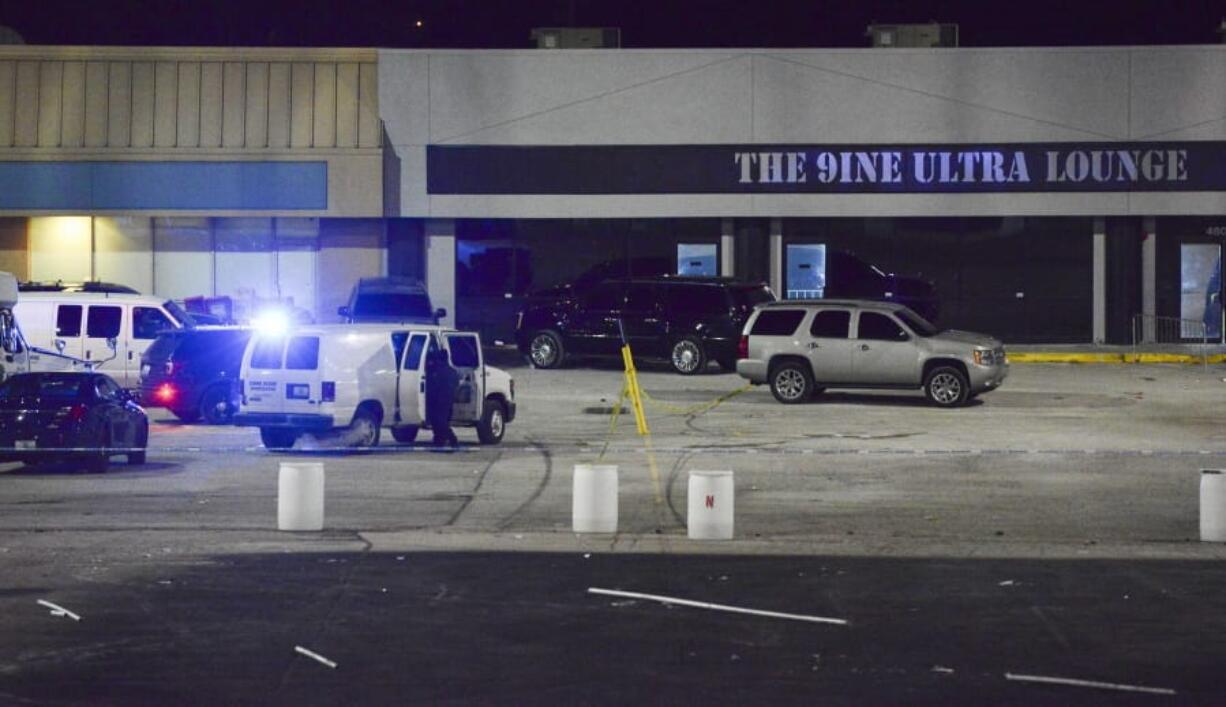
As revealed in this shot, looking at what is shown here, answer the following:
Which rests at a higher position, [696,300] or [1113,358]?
[696,300]

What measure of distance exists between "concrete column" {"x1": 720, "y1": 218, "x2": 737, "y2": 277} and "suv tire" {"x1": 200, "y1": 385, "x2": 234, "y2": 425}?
66.9ft

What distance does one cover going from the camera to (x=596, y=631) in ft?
39.8

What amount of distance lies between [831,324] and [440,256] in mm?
16893

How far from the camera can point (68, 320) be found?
31.2 m

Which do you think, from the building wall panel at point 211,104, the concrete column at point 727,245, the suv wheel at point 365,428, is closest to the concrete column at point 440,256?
the building wall panel at point 211,104

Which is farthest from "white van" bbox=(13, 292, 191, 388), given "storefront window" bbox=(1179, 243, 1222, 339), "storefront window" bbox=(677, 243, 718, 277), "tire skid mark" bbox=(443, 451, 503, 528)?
"storefront window" bbox=(1179, 243, 1222, 339)

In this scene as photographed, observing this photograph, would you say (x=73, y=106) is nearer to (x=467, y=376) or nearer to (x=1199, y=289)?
(x=467, y=376)

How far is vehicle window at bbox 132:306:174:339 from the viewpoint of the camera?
102 ft

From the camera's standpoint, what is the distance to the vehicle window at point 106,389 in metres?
22.0

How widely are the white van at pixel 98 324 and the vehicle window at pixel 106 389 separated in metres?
8.65

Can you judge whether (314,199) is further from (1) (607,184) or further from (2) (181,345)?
(2) (181,345)

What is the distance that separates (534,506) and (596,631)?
22.1ft

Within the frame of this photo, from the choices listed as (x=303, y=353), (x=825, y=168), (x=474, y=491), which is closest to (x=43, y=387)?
(x=303, y=353)

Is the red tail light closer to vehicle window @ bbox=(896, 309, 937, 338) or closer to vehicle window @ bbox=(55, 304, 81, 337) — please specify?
vehicle window @ bbox=(55, 304, 81, 337)
